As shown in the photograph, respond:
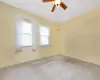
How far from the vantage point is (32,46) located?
446cm

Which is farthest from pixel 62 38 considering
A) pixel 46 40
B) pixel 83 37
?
pixel 83 37

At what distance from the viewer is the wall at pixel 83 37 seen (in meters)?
4.11

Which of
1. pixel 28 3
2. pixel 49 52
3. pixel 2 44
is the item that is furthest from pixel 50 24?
pixel 2 44

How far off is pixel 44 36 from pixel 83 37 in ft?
6.95

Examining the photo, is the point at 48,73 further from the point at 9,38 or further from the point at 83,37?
the point at 83,37

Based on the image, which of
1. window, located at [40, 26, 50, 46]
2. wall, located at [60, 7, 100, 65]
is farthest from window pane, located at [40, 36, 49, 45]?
wall, located at [60, 7, 100, 65]

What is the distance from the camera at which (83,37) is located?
4699 mm

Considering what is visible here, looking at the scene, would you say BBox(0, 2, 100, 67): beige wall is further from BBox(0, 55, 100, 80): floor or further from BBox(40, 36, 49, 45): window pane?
BBox(0, 55, 100, 80): floor

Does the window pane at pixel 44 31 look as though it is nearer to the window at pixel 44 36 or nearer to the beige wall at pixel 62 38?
the window at pixel 44 36

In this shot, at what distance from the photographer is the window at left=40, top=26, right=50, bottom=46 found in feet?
16.9

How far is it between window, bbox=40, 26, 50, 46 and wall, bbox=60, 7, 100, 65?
1.17 m

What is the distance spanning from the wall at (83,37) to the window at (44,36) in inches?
46.2

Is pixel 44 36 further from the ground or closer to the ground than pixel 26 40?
further from the ground

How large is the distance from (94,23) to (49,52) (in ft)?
9.60
